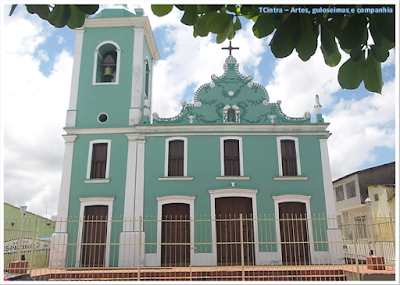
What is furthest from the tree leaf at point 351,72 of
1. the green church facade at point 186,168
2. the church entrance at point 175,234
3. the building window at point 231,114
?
the building window at point 231,114

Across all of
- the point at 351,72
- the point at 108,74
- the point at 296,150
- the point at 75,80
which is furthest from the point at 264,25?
the point at 75,80

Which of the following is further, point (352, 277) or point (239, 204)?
point (239, 204)

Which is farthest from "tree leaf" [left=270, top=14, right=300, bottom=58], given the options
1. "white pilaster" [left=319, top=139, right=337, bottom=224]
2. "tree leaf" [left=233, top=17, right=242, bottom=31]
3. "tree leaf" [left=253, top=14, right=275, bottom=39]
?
"white pilaster" [left=319, top=139, right=337, bottom=224]

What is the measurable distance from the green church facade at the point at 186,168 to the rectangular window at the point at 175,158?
43 mm

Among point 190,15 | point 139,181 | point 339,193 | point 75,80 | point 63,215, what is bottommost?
point 63,215

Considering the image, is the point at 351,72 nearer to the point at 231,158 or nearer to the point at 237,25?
the point at 237,25

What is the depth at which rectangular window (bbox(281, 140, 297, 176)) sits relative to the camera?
14898 mm

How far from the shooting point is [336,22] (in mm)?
2262

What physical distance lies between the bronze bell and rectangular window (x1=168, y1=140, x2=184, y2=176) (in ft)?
14.3

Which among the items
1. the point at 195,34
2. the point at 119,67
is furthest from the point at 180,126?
the point at 195,34

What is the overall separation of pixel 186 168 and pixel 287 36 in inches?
507

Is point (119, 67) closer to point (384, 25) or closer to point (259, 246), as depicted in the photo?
point (259, 246)

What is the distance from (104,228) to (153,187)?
98.7 inches

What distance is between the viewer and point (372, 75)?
2264 millimetres
